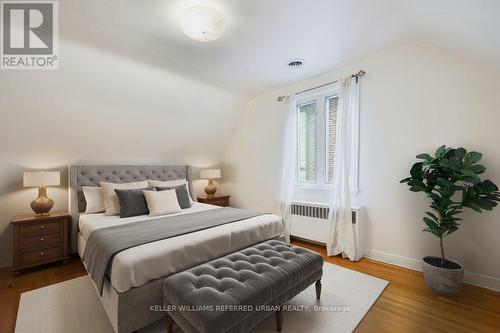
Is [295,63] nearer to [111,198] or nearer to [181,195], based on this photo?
[181,195]

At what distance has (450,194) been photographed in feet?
6.93

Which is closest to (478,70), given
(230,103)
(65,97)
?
(230,103)

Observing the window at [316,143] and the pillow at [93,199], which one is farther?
the window at [316,143]

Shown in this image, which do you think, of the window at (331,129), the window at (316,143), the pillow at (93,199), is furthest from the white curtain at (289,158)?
the pillow at (93,199)

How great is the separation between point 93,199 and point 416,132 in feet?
14.1

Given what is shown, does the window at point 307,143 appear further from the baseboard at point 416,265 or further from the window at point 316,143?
the baseboard at point 416,265

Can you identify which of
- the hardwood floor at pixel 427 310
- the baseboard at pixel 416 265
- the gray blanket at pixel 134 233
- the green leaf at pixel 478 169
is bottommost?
the hardwood floor at pixel 427 310

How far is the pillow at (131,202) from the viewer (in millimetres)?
2924

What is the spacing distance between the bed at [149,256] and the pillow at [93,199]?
0.38ft

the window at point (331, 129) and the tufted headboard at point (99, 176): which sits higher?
the window at point (331, 129)

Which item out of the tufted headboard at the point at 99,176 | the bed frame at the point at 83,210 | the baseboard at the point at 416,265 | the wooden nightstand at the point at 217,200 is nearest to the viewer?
the bed frame at the point at 83,210

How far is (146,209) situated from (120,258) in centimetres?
148

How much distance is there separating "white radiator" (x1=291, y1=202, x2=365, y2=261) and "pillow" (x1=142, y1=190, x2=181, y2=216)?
6.16 ft

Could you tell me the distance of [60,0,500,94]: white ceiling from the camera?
187 centimetres
